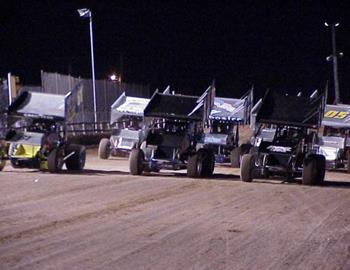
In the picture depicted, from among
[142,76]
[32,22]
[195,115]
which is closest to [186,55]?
[142,76]

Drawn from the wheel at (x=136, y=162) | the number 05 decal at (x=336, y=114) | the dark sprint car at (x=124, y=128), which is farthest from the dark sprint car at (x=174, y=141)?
the number 05 decal at (x=336, y=114)

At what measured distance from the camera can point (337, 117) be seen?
A: 2853cm

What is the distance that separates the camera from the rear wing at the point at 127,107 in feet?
98.7

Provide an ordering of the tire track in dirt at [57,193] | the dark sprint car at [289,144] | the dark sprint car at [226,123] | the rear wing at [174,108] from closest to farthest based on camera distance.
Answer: the tire track in dirt at [57,193] < the dark sprint car at [289,144] < the rear wing at [174,108] < the dark sprint car at [226,123]

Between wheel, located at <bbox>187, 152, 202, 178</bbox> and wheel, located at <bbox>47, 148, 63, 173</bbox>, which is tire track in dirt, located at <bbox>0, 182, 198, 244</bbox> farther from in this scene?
wheel, located at <bbox>47, 148, 63, 173</bbox>

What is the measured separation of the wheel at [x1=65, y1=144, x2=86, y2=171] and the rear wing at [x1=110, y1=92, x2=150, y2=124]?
23.3 feet

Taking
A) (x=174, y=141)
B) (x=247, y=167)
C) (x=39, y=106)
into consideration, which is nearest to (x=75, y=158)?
(x=39, y=106)

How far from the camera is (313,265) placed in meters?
9.25

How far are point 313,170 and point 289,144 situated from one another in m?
1.48

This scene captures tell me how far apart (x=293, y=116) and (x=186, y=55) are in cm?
6343

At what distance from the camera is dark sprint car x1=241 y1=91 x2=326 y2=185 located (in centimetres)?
2042

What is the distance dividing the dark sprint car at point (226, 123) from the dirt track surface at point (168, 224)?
367 inches

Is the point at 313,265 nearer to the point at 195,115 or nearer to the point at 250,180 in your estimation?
the point at 250,180

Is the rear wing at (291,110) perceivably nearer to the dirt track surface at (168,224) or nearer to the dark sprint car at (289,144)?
the dark sprint car at (289,144)
